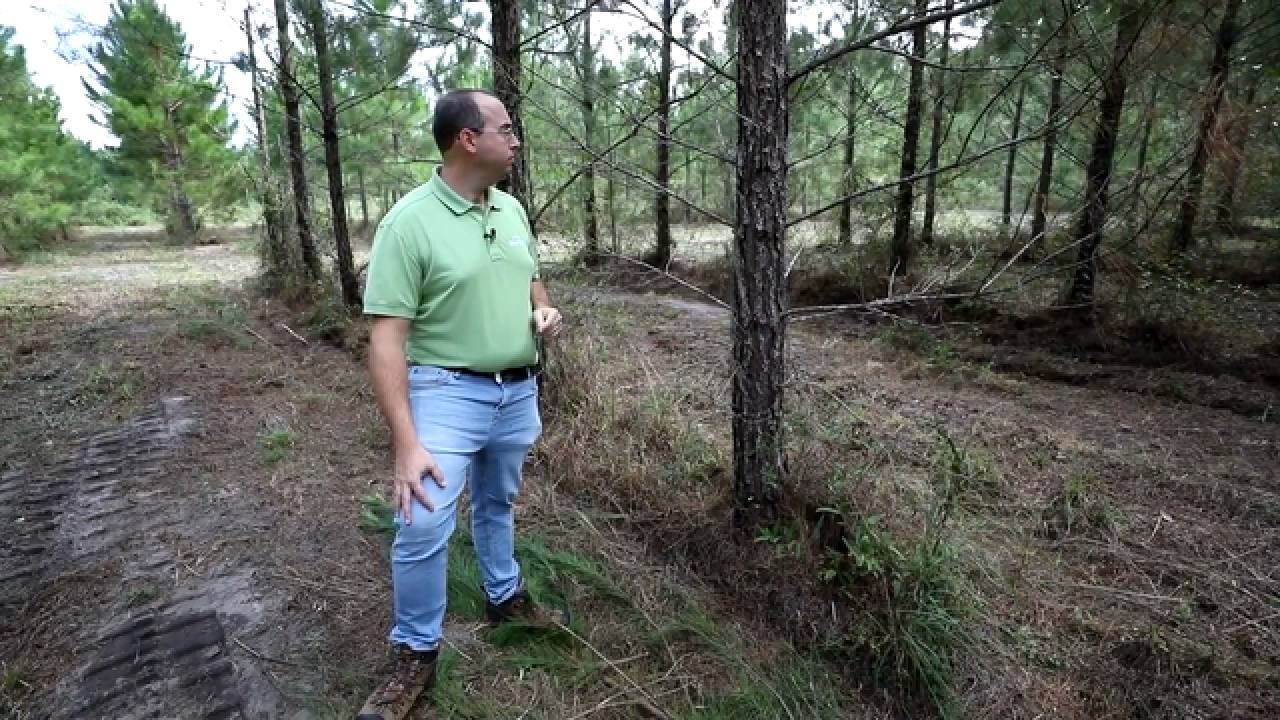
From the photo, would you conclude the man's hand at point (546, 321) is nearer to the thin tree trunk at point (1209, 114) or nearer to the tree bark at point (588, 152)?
the tree bark at point (588, 152)

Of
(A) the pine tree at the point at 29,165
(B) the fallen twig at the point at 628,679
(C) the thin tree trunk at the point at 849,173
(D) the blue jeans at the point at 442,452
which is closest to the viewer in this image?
(D) the blue jeans at the point at 442,452

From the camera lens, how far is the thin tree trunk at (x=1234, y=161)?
15.8ft

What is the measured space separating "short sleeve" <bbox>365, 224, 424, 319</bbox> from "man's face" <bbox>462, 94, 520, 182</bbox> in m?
0.33

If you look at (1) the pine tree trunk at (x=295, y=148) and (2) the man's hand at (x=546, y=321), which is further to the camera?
(1) the pine tree trunk at (x=295, y=148)

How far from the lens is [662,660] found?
220cm

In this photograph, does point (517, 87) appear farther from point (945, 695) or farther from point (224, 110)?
point (224, 110)

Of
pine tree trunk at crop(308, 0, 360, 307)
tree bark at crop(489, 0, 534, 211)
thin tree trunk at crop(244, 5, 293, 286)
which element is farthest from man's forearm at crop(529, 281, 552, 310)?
thin tree trunk at crop(244, 5, 293, 286)

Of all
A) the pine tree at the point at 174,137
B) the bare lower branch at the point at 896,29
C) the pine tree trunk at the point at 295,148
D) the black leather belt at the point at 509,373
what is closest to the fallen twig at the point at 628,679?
the black leather belt at the point at 509,373

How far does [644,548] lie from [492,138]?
1791 millimetres

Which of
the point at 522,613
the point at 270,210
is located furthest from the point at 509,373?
the point at 270,210

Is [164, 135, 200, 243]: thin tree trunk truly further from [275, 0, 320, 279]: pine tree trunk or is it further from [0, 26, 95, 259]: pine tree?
[275, 0, 320, 279]: pine tree trunk

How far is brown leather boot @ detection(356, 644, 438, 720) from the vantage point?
72.9 inches

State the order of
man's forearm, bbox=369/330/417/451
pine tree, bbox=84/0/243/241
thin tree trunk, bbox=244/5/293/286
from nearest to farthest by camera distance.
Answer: man's forearm, bbox=369/330/417/451, thin tree trunk, bbox=244/5/293/286, pine tree, bbox=84/0/243/241

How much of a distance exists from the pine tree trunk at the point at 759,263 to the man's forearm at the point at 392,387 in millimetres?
1155
